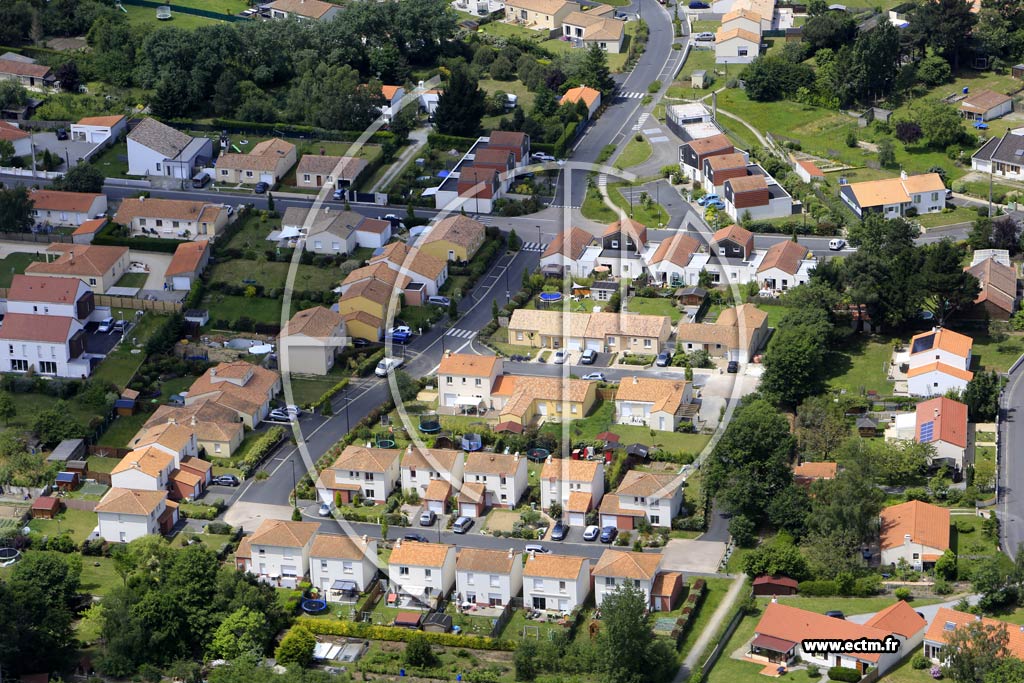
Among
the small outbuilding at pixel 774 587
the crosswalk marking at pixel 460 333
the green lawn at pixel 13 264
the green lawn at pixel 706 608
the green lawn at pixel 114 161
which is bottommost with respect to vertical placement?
the green lawn at pixel 706 608

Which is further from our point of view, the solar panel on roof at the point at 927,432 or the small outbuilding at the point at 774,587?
the solar panel on roof at the point at 927,432

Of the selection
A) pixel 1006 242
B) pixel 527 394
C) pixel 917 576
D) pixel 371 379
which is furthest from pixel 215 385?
pixel 1006 242

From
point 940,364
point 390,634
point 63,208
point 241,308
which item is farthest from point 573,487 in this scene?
point 63,208

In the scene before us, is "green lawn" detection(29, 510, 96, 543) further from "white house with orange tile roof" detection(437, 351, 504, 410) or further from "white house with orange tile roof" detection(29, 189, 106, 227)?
"white house with orange tile roof" detection(29, 189, 106, 227)

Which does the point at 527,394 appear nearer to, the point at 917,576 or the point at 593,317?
the point at 593,317

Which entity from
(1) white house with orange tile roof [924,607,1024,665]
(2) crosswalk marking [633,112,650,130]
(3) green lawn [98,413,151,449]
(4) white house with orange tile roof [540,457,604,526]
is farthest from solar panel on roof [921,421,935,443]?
(2) crosswalk marking [633,112,650,130]

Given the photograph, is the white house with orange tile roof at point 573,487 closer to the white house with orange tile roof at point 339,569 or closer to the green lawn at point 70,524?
the white house with orange tile roof at point 339,569

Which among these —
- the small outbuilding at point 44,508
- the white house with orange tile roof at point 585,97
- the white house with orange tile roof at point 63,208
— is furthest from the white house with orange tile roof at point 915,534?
the white house with orange tile roof at point 63,208
